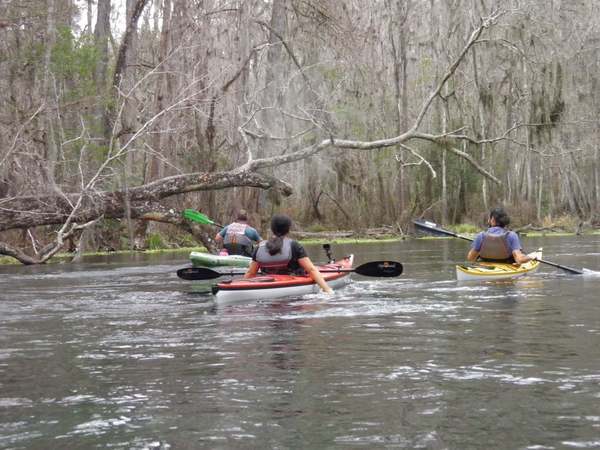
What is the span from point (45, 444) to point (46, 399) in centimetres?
117

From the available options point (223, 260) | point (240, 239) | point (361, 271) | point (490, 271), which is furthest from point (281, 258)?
point (490, 271)

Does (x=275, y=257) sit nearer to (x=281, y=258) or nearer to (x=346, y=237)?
(x=281, y=258)

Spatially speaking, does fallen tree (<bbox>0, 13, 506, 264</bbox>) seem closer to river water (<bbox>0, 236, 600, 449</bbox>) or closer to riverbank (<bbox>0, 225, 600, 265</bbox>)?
riverbank (<bbox>0, 225, 600, 265</bbox>)

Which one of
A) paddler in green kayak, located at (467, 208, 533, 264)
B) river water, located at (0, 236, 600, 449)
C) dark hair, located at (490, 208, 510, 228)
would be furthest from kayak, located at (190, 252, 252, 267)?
dark hair, located at (490, 208, 510, 228)

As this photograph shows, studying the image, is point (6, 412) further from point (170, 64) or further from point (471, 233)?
point (471, 233)

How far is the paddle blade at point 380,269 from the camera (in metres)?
12.9

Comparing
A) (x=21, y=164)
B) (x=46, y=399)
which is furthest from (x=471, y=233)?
(x=46, y=399)

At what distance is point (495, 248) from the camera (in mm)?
13727

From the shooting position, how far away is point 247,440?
15.9 ft

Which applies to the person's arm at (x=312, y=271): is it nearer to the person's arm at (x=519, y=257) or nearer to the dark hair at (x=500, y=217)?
the dark hair at (x=500, y=217)

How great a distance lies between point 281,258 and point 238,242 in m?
3.46

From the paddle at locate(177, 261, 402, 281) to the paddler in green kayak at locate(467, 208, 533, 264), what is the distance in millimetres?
1389

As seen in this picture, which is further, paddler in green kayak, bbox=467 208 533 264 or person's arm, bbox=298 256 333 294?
paddler in green kayak, bbox=467 208 533 264

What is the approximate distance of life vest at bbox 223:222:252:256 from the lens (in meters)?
14.9
